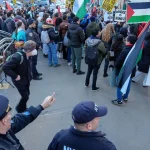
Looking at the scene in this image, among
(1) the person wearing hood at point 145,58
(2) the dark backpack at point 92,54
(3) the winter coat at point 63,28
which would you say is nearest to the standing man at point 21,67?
(2) the dark backpack at point 92,54

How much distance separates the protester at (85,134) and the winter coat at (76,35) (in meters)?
5.02

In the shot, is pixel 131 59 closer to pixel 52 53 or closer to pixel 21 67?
pixel 21 67

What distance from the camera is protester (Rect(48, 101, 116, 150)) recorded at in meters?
1.89

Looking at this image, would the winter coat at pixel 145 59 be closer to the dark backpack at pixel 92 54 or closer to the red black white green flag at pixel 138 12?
the dark backpack at pixel 92 54

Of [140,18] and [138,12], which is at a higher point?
[138,12]

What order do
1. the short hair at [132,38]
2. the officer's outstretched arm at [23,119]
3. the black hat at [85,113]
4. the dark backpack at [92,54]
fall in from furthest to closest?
the dark backpack at [92,54] < the short hair at [132,38] < the officer's outstretched arm at [23,119] < the black hat at [85,113]

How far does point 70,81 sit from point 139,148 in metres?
3.40

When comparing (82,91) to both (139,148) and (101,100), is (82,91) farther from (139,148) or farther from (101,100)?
(139,148)

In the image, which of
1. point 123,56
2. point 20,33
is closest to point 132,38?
point 123,56

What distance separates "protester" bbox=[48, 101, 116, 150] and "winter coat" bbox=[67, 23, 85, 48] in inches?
198

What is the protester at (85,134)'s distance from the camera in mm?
1894

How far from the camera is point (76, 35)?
6.90 metres

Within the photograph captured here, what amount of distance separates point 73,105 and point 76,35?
2.43 m

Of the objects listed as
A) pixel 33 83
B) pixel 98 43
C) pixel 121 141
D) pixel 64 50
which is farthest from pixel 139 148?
pixel 64 50
